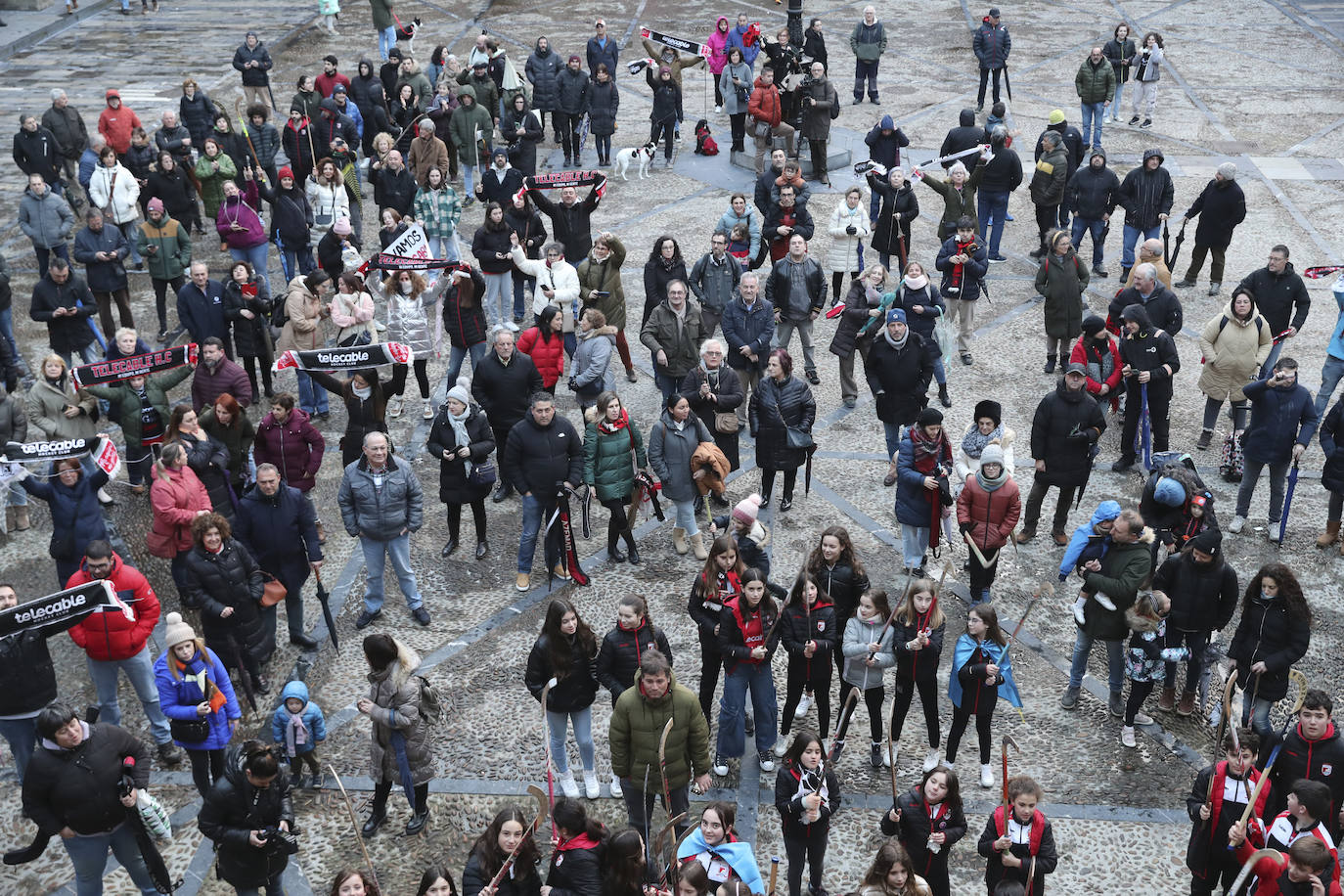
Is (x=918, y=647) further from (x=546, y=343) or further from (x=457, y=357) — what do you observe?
(x=457, y=357)

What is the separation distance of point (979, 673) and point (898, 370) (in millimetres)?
4128

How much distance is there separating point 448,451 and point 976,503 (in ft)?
14.4

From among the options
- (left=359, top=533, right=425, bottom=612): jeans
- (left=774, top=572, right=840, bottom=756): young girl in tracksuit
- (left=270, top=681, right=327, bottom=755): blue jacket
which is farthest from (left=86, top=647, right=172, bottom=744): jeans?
(left=774, top=572, right=840, bottom=756): young girl in tracksuit

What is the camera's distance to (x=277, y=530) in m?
10.2

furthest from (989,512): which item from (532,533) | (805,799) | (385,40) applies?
(385,40)

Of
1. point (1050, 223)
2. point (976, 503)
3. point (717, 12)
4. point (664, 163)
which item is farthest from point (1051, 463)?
point (717, 12)

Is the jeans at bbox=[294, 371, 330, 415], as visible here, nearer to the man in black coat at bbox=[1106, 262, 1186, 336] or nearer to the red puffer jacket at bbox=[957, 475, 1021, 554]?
the red puffer jacket at bbox=[957, 475, 1021, 554]

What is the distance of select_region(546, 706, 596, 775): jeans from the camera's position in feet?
29.0

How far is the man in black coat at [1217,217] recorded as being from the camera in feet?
52.2

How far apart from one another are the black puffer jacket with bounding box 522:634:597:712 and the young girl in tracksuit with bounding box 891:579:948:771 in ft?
6.75

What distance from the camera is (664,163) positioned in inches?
850

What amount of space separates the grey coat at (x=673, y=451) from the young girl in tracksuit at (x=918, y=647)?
3.05m

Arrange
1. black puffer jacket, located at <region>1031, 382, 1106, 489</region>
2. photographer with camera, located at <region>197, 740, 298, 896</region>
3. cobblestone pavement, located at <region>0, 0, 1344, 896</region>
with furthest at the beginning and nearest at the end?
black puffer jacket, located at <region>1031, 382, 1106, 489</region> < cobblestone pavement, located at <region>0, 0, 1344, 896</region> < photographer with camera, located at <region>197, 740, 298, 896</region>

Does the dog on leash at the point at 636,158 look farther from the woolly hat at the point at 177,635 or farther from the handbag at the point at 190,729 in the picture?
the handbag at the point at 190,729
